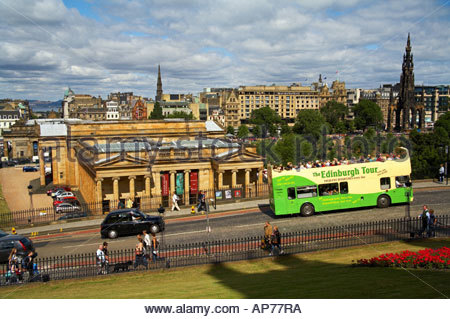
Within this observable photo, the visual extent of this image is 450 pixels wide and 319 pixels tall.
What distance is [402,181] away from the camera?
30.2 metres

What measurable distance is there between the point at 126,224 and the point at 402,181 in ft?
65.8

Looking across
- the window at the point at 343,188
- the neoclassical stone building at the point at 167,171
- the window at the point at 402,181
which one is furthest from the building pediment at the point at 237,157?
the window at the point at 402,181

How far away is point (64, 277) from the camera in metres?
19.0

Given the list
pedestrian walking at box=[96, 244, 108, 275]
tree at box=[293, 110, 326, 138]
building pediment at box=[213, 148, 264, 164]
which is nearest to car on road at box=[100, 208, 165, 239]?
pedestrian walking at box=[96, 244, 108, 275]

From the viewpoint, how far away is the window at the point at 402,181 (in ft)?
98.6

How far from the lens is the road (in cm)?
2606

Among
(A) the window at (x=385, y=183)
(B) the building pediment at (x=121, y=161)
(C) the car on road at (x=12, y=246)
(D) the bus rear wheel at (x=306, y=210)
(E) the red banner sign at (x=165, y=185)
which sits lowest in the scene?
(C) the car on road at (x=12, y=246)

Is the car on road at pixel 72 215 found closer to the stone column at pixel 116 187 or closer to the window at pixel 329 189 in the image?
the stone column at pixel 116 187

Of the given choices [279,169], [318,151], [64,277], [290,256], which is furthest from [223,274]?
[318,151]

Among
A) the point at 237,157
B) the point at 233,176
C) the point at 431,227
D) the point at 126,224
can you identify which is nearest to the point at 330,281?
the point at 431,227

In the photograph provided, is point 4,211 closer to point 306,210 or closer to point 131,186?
point 131,186

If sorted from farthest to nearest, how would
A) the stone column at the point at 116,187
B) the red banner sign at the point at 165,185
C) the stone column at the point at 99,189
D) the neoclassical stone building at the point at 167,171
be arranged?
1. the red banner sign at the point at 165,185
2. the neoclassical stone building at the point at 167,171
3. the stone column at the point at 116,187
4. the stone column at the point at 99,189

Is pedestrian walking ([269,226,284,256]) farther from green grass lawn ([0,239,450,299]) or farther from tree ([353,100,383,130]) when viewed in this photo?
tree ([353,100,383,130])

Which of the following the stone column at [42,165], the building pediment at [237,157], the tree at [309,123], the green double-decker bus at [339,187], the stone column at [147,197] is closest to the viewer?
the green double-decker bus at [339,187]
